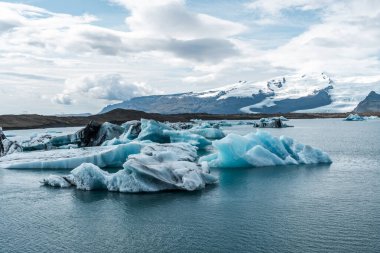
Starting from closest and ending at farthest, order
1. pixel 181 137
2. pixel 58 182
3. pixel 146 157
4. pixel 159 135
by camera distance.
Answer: pixel 146 157
pixel 58 182
pixel 181 137
pixel 159 135

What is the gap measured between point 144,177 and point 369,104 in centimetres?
19236

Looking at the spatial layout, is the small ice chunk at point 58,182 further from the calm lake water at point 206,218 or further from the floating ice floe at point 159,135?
the floating ice floe at point 159,135

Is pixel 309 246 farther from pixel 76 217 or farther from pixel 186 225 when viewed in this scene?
pixel 76 217

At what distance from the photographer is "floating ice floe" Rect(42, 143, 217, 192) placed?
17203 millimetres

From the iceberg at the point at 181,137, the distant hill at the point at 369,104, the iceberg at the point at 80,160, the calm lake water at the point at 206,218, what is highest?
the distant hill at the point at 369,104

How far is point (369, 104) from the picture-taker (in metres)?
191

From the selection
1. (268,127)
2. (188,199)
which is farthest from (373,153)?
(268,127)

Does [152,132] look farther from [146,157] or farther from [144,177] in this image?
[144,177]

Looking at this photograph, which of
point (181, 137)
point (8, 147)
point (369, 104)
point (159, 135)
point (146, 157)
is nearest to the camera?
point (146, 157)

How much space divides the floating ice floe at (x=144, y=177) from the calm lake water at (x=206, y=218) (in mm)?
494

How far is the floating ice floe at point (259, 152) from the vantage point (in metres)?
23.8

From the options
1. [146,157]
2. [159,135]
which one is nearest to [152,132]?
[159,135]

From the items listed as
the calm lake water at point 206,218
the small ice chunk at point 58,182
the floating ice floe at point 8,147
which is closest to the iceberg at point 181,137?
the floating ice floe at point 8,147

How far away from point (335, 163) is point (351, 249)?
16023 mm
